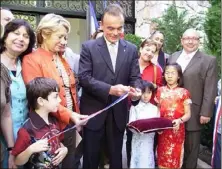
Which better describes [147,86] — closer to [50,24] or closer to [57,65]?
[57,65]

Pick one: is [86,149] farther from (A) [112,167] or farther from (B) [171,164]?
(B) [171,164]

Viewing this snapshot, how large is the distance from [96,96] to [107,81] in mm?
145

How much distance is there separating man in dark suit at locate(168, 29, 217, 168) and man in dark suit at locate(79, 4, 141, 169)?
982 millimetres

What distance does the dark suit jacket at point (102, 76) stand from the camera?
8.40 ft

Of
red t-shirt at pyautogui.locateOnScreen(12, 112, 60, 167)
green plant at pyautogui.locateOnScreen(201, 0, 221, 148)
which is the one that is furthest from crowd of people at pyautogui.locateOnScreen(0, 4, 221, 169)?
green plant at pyautogui.locateOnScreen(201, 0, 221, 148)

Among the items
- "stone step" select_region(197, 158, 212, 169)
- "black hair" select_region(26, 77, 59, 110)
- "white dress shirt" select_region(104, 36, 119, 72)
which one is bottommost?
"stone step" select_region(197, 158, 212, 169)

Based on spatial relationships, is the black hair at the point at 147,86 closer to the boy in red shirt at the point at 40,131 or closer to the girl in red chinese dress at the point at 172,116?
the girl in red chinese dress at the point at 172,116

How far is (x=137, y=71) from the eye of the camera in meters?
2.73

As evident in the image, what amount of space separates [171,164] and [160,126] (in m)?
0.48

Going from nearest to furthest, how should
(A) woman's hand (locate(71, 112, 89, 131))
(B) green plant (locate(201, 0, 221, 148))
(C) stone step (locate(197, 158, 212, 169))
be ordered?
1. (A) woman's hand (locate(71, 112, 89, 131))
2. (C) stone step (locate(197, 158, 212, 169))
3. (B) green plant (locate(201, 0, 221, 148))

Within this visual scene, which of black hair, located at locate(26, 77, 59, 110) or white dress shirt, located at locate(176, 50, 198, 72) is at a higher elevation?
white dress shirt, located at locate(176, 50, 198, 72)

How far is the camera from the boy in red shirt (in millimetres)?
1779

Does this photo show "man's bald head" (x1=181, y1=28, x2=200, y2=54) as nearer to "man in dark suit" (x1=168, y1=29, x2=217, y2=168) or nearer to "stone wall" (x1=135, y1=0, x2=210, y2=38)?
"man in dark suit" (x1=168, y1=29, x2=217, y2=168)

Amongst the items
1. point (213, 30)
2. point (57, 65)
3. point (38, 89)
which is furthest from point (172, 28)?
point (38, 89)
